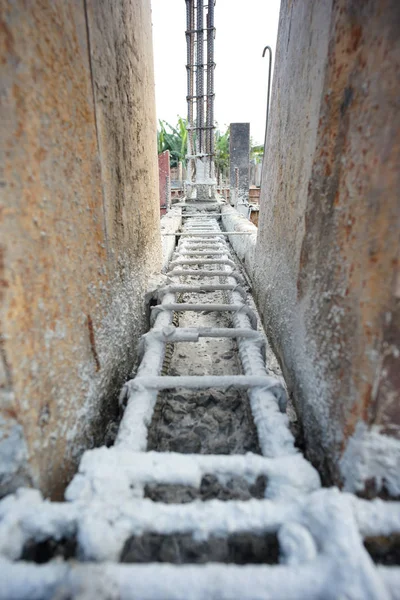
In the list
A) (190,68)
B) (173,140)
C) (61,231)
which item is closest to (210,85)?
(190,68)

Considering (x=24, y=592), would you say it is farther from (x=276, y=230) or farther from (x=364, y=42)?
(x=276, y=230)

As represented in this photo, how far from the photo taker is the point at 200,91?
37.4 ft

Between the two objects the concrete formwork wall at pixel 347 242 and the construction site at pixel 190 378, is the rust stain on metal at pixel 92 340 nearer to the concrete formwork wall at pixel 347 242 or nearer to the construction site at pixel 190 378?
the construction site at pixel 190 378

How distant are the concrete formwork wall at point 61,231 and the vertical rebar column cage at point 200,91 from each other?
9.69 metres

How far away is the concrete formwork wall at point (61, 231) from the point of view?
2.27 feet

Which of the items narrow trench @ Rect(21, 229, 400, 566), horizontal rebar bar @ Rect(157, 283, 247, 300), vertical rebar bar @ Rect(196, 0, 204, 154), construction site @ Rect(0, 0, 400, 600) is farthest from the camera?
vertical rebar bar @ Rect(196, 0, 204, 154)

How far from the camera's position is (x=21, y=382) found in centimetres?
71

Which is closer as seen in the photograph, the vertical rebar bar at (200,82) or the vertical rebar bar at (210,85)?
the vertical rebar bar at (200,82)

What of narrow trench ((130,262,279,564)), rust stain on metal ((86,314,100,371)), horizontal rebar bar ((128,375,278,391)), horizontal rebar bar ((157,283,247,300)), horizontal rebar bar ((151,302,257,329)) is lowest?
narrow trench ((130,262,279,564))

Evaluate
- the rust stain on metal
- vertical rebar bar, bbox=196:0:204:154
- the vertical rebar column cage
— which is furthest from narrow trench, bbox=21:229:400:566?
vertical rebar bar, bbox=196:0:204:154

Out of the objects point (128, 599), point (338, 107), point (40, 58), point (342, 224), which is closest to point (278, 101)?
point (338, 107)

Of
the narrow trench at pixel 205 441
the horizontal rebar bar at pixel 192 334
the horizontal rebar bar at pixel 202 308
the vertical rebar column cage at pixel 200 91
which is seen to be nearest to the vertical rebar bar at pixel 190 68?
the vertical rebar column cage at pixel 200 91

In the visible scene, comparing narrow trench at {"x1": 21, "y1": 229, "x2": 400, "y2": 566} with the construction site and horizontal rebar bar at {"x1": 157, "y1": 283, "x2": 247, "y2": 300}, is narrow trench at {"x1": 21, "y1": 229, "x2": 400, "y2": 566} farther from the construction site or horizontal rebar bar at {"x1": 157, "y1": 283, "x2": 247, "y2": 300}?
horizontal rebar bar at {"x1": 157, "y1": 283, "x2": 247, "y2": 300}

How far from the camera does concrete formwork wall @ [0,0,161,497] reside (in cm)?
69
